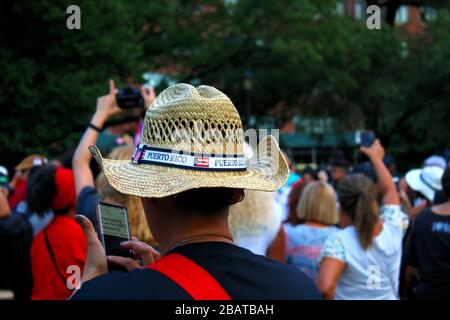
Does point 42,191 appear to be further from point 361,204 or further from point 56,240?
point 361,204

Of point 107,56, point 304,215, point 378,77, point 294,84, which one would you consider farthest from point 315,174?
point 378,77

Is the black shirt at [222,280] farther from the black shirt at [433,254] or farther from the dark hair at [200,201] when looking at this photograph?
the black shirt at [433,254]

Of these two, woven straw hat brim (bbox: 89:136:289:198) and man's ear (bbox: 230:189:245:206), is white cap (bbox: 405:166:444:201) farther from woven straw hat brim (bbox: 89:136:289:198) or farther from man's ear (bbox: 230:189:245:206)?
man's ear (bbox: 230:189:245:206)

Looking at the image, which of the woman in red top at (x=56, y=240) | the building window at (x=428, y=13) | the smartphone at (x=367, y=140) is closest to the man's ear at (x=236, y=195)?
the woman in red top at (x=56, y=240)

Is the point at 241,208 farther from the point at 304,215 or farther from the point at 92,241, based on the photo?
the point at 92,241

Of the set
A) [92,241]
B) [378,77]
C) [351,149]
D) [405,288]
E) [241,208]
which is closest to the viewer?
[92,241]

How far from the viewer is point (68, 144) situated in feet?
46.8

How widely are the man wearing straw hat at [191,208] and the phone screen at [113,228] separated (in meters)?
0.12

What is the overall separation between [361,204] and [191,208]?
2.46 meters

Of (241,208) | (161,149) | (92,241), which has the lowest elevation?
(241,208)

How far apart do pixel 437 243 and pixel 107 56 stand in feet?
39.7

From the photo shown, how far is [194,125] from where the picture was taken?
6.23ft

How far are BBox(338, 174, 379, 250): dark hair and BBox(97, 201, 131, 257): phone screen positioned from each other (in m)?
2.20

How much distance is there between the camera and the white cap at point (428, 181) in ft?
21.3
